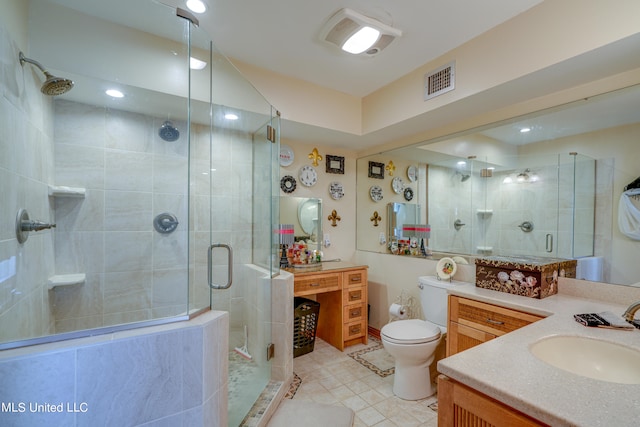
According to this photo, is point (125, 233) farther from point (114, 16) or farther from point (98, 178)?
point (114, 16)

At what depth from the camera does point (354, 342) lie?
9.43ft

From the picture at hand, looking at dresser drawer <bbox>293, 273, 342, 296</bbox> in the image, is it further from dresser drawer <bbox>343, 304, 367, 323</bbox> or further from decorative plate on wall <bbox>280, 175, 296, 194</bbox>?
decorative plate on wall <bbox>280, 175, 296, 194</bbox>

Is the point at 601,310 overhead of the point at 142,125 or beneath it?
beneath

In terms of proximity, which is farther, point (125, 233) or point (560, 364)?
point (125, 233)

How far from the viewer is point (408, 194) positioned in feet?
10.6

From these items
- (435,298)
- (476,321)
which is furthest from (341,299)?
(476,321)

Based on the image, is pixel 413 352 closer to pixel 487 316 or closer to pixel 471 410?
pixel 487 316

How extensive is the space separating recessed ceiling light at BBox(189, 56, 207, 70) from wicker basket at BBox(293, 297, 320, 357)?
6.74 ft

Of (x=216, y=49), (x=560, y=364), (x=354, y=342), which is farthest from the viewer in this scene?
(x=354, y=342)

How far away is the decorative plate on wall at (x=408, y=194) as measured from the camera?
3227mm

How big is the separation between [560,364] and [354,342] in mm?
1999

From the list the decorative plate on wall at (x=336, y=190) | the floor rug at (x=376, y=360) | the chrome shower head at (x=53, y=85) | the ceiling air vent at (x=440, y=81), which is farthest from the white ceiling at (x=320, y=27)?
the floor rug at (x=376, y=360)

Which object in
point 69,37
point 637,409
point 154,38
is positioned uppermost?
point 154,38

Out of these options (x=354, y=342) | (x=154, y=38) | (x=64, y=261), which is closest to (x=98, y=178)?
(x=64, y=261)
